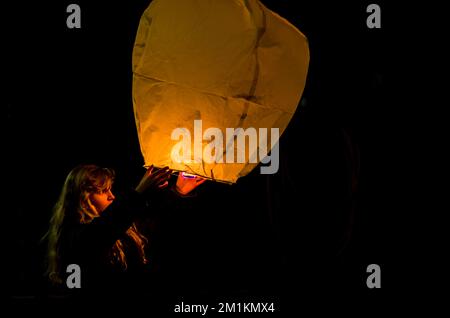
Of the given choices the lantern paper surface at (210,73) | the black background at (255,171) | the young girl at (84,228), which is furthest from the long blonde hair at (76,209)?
the lantern paper surface at (210,73)

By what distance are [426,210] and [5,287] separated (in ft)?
9.09

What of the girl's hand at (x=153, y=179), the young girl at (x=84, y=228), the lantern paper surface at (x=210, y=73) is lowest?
the young girl at (x=84, y=228)

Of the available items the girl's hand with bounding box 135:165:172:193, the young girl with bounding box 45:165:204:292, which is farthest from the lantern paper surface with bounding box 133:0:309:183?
the young girl with bounding box 45:165:204:292

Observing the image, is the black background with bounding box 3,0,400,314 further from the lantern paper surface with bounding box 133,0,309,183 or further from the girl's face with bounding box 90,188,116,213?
the lantern paper surface with bounding box 133,0,309,183

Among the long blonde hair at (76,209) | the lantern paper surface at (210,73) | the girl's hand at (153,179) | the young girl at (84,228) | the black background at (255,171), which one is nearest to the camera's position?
the lantern paper surface at (210,73)

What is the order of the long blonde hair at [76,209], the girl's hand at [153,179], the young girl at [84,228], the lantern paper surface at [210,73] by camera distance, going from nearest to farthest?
the lantern paper surface at [210,73] < the girl's hand at [153,179] < the young girl at [84,228] < the long blonde hair at [76,209]

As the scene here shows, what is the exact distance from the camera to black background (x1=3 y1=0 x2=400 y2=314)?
2.74 m

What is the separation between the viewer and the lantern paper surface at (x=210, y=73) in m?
1.59

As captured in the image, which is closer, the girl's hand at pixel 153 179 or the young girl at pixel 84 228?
the girl's hand at pixel 153 179

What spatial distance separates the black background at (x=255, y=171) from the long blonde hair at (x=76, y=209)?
0.59m

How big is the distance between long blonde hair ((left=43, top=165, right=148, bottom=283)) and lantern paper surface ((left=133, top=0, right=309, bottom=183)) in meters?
0.77

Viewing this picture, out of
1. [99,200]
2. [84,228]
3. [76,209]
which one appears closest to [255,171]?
[99,200]

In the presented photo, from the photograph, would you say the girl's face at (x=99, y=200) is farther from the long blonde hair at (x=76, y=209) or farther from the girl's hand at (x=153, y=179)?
the girl's hand at (x=153, y=179)

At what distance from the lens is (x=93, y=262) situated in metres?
2.09
